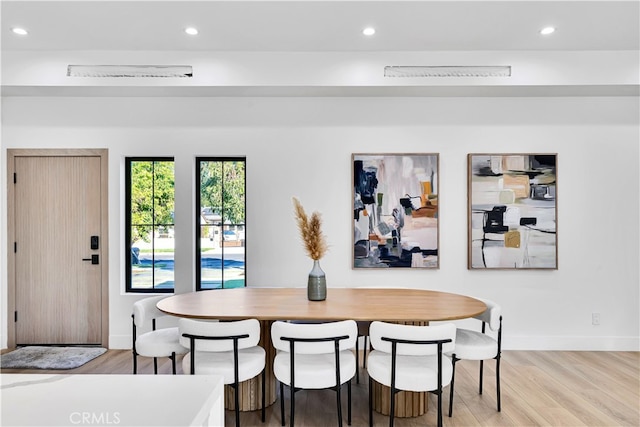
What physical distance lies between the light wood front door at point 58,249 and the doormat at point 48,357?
0.50 feet

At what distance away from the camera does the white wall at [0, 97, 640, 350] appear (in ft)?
12.6

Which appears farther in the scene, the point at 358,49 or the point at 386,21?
the point at 358,49

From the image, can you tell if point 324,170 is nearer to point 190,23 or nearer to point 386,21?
point 386,21

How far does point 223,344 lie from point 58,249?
2.73 metres

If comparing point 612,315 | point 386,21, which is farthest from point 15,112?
point 612,315

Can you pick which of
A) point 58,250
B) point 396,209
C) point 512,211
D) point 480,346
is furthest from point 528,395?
point 58,250

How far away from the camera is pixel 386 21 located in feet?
9.77

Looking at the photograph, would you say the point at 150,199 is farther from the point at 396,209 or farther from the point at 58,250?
the point at 396,209

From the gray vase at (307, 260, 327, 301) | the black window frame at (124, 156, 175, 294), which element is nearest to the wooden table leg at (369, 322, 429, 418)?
the gray vase at (307, 260, 327, 301)

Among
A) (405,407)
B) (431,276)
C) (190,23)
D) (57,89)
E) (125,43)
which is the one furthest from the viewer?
(431,276)

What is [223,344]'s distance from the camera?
222cm

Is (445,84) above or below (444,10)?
below

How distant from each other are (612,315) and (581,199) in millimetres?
1179

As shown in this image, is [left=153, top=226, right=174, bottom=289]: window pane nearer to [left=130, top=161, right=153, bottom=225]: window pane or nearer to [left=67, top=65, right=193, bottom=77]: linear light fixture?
[left=130, top=161, right=153, bottom=225]: window pane
